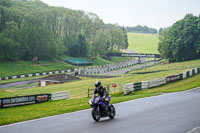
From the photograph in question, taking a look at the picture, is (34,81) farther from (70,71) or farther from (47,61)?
(47,61)

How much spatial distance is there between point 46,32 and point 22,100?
8027 cm

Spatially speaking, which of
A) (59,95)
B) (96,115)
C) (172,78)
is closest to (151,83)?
(172,78)

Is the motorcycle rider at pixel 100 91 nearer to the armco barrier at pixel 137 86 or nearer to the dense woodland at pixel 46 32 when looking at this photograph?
the armco barrier at pixel 137 86

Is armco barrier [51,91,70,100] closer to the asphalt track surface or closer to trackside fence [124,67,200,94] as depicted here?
trackside fence [124,67,200,94]

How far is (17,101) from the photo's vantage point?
92.1 feet

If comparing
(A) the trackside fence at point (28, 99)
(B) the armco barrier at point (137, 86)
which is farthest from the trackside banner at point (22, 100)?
(B) the armco barrier at point (137, 86)

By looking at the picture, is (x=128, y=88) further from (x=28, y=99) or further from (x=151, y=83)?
(x=28, y=99)

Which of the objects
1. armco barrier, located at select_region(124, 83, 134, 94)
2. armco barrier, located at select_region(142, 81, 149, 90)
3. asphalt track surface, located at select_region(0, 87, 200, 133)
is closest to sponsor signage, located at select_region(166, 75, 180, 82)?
armco barrier, located at select_region(142, 81, 149, 90)

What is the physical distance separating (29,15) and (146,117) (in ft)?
296

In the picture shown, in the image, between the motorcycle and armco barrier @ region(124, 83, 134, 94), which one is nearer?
the motorcycle

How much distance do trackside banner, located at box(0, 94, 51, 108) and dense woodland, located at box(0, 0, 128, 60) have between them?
6003 cm

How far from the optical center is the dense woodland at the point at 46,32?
93625 millimetres

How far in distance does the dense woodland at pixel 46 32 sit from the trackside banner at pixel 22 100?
197 ft

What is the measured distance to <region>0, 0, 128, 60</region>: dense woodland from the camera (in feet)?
307
